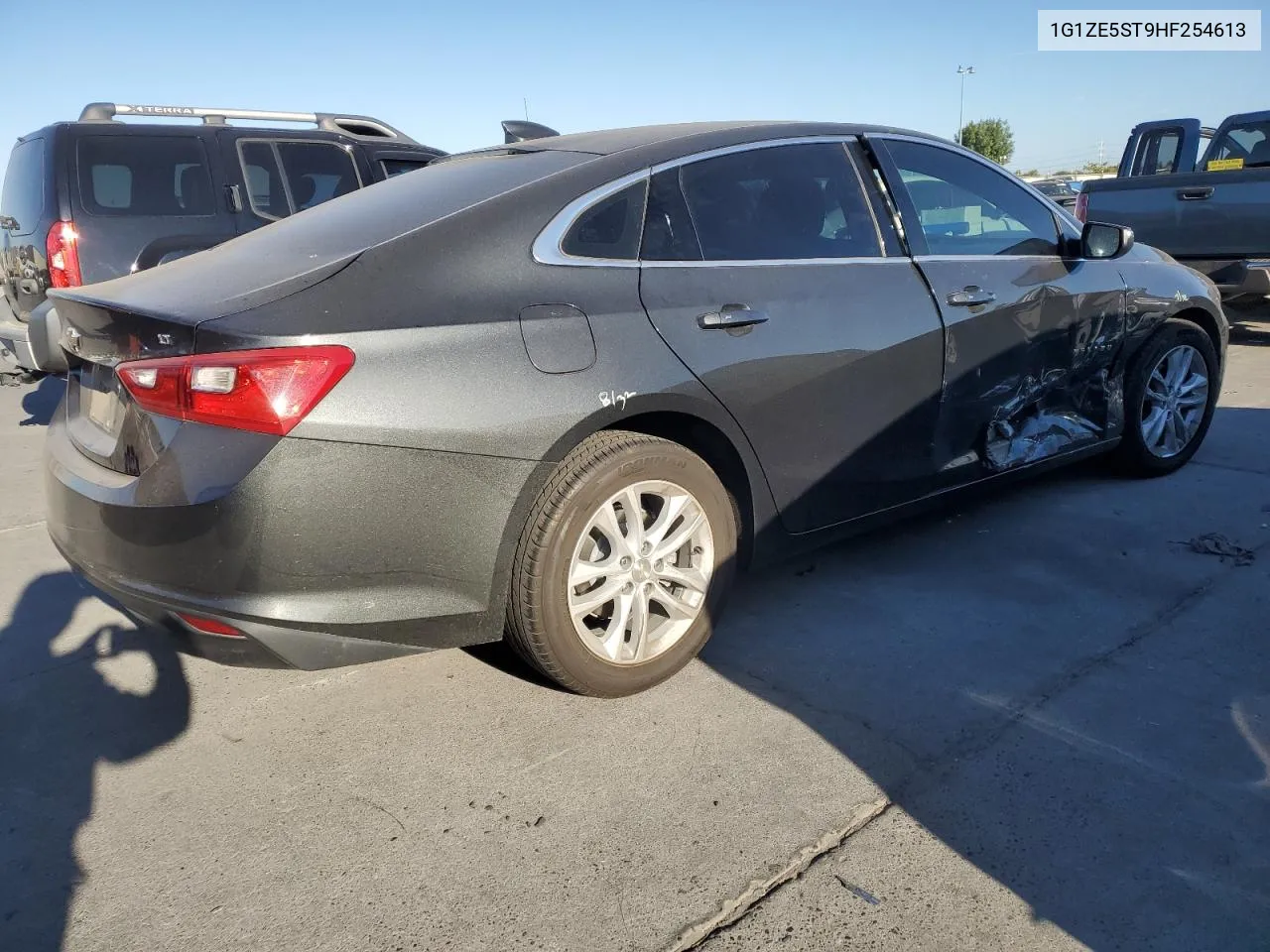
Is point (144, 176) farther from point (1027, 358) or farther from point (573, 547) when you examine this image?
point (1027, 358)

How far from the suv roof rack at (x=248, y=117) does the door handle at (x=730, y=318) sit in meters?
5.43

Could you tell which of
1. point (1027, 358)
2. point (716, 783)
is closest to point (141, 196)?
point (1027, 358)

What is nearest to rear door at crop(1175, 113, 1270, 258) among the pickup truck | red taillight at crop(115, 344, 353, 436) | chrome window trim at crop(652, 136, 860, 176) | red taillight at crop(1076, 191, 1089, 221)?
the pickup truck

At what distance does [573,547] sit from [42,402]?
726 cm

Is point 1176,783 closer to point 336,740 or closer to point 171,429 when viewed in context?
point 336,740

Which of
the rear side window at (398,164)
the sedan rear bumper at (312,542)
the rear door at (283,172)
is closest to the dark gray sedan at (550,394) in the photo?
the sedan rear bumper at (312,542)

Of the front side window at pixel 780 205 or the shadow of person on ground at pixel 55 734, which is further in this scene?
the front side window at pixel 780 205

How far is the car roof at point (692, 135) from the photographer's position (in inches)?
130

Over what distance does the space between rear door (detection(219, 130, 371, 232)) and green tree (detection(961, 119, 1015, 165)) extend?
73155mm

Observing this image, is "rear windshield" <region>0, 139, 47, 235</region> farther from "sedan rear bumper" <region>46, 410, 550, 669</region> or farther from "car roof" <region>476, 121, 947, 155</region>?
"sedan rear bumper" <region>46, 410, 550, 669</region>

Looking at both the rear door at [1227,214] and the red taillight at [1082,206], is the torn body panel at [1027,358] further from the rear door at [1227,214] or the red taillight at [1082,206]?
the red taillight at [1082,206]

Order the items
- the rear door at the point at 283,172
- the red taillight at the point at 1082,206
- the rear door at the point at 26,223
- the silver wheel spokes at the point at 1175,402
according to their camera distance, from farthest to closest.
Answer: the red taillight at the point at 1082,206
the rear door at the point at 283,172
the rear door at the point at 26,223
the silver wheel spokes at the point at 1175,402

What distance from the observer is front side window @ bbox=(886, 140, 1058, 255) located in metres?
3.86

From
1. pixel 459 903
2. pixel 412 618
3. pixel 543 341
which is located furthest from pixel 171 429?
pixel 459 903
